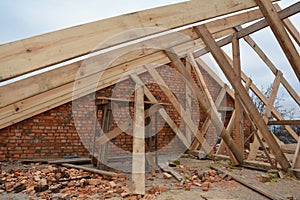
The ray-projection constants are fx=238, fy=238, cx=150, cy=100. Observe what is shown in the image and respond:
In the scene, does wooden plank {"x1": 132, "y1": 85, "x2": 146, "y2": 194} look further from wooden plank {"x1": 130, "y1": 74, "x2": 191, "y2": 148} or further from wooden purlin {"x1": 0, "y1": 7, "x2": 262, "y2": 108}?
wooden plank {"x1": 130, "y1": 74, "x2": 191, "y2": 148}

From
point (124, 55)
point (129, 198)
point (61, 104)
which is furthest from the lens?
point (61, 104)

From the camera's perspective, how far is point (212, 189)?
3049mm

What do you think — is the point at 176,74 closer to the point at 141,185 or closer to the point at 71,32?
the point at 141,185

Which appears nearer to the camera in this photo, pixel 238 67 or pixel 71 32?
pixel 71 32

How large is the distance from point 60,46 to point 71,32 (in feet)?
0.38

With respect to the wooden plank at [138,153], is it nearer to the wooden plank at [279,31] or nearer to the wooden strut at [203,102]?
the wooden strut at [203,102]

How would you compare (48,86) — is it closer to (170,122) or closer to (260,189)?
(260,189)

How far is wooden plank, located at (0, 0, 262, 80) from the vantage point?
1309 millimetres

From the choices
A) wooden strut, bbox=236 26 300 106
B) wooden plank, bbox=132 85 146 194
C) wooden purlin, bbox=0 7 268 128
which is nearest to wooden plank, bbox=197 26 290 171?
wooden purlin, bbox=0 7 268 128

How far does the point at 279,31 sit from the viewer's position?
291 centimetres

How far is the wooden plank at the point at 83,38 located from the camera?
131 cm

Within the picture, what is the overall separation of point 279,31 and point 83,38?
2.49 meters

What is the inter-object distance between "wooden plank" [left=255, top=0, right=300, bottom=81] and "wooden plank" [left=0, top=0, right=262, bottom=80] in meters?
1.16

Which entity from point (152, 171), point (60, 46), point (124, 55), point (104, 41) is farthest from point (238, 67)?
Result: point (60, 46)
